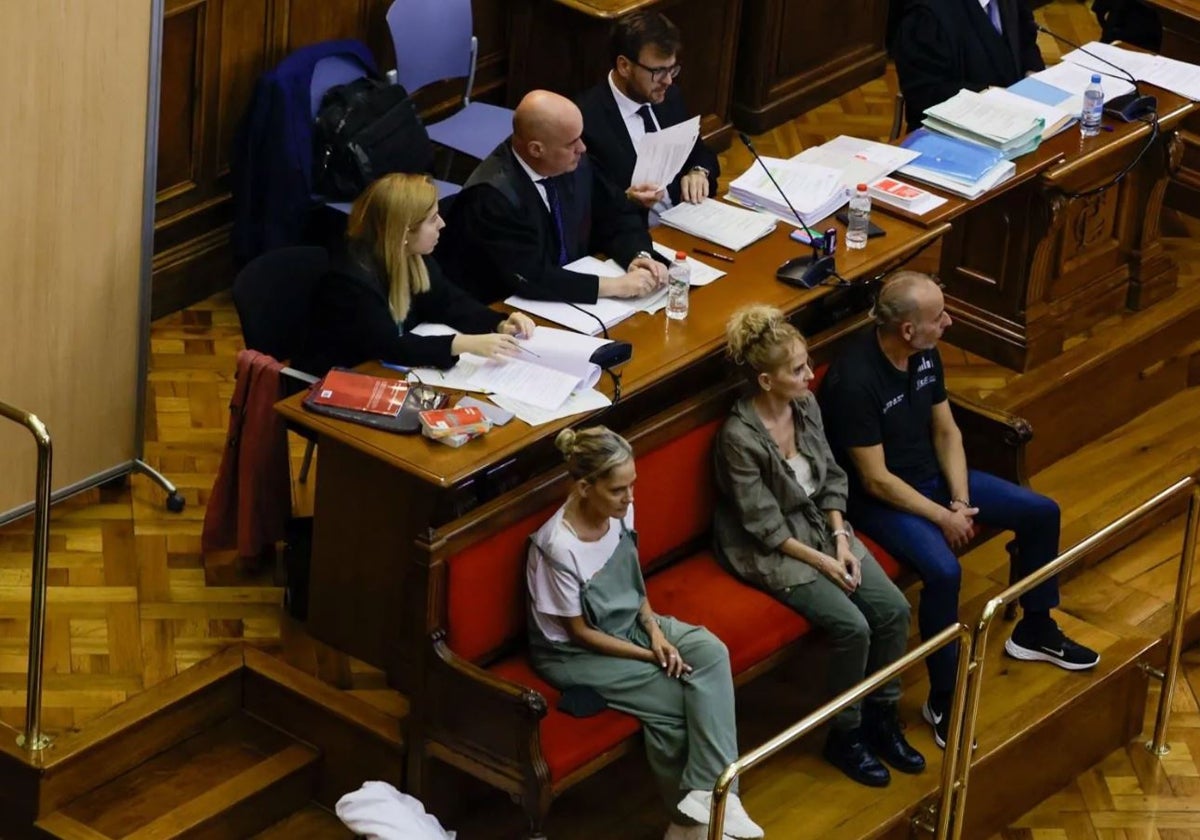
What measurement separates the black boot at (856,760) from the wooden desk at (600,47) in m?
2.74

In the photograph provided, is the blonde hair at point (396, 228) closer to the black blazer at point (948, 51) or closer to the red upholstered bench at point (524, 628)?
the red upholstered bench at point (524, 628)

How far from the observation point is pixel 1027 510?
5.89 meters

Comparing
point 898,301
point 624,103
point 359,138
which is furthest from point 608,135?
point 898,301

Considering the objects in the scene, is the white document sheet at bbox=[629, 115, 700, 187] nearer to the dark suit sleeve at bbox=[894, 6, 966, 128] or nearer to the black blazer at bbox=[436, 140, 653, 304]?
the black blazer at bbox=[436, 140, 653, 304]

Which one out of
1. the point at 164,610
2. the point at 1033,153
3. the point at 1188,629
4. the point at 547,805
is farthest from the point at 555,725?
the point at 1033,153

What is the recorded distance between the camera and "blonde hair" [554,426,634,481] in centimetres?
491

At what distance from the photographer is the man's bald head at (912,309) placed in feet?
18.5

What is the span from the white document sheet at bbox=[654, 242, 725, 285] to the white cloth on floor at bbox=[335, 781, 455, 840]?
158cm

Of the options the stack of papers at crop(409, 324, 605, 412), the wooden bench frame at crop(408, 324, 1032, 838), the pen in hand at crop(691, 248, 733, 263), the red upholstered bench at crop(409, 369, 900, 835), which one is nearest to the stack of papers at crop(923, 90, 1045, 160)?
the pen in hand at crop(691, 248, 733, 263)

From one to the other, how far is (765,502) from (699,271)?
0.72 meters

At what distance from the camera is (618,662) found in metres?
5.07

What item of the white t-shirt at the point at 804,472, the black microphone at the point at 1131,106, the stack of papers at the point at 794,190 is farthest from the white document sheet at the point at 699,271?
the black microphone at the point at 1131,106

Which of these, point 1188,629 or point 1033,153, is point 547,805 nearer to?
point 1188,629

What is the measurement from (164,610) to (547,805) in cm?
136
